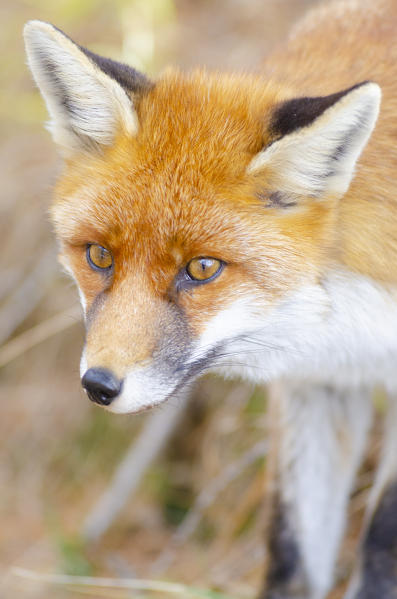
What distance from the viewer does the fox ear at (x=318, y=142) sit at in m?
2.29

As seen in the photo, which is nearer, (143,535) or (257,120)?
(257,120)

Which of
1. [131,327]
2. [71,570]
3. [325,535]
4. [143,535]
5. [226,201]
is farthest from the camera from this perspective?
[143,535]

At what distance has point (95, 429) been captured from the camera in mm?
6117

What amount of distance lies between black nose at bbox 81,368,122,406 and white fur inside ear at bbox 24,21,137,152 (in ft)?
3.20

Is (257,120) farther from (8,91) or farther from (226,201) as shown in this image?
(8,91)

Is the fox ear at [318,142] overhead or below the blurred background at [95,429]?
overhead

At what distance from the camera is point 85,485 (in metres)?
6.28

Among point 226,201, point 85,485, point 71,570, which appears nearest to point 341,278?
point 226,201

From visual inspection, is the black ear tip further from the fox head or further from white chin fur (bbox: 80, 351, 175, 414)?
white chin fur (bbox: 80, 351, 175, 414)

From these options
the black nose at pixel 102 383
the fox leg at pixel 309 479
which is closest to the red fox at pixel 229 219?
the black nose at pixel 102 383

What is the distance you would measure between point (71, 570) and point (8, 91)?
14.3ft

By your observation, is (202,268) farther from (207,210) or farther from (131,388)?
(131,388)

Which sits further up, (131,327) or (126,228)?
(126,228)

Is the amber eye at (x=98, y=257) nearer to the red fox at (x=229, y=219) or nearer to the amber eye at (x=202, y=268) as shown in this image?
the red fox at (x=229, y=219)
